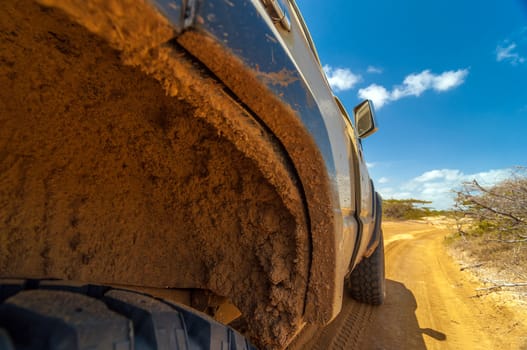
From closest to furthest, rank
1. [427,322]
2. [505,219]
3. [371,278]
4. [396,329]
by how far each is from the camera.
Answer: [396,329], [427,322], [371,278], [505,219]

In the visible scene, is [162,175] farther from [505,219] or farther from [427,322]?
[505,219]

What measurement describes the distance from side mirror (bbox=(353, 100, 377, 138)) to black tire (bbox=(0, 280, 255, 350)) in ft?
5.76

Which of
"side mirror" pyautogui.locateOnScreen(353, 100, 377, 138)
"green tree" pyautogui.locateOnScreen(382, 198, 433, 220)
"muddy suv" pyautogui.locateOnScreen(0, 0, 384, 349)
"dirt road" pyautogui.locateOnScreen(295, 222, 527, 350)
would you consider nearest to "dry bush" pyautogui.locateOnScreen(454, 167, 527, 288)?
"dirt road" pyautogui.locateOnScreen(295, 222, 527, 350)

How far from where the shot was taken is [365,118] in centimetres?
219

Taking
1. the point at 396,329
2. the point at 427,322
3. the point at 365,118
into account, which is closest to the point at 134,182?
the point at 365,118

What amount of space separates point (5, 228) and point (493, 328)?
13.0 feet

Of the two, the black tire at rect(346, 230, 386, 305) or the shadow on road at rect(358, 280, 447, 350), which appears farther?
the black tire at rect(346, 230, 386, 305)

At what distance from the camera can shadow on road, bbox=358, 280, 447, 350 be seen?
2334 mm

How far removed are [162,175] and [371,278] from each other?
2.76 metres

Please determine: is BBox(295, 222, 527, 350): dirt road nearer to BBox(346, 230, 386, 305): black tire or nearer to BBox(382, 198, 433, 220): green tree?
BBox(346, 230, 386, 305): black tire

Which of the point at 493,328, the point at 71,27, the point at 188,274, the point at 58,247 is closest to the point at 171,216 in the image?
the point at 188,274

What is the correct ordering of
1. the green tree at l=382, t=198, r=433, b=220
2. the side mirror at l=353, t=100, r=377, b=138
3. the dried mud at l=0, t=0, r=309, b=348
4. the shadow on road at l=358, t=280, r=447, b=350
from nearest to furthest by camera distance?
the dried mud at l=0, t=0, r=309, b=348
the side mirror at l=353, t=100, r=377, b=138
the shadow on road at l=358, t=280, r=447, b=350
the green tree at l=382, t=198, r=433, b=220

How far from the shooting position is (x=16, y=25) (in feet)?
1.80

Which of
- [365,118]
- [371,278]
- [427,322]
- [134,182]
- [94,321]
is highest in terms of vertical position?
[365,118]
